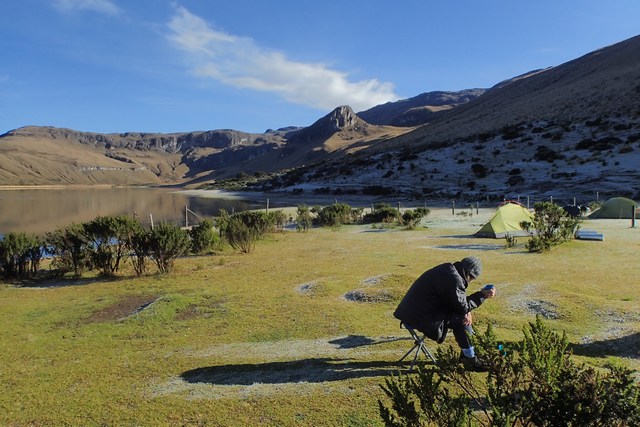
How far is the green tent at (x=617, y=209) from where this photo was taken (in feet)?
75.6

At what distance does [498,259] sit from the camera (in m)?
12.4

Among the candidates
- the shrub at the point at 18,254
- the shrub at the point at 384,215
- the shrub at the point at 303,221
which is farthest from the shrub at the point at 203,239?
the shrub at the point at 384,215

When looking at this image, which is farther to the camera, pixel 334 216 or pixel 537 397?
pixel 334 216

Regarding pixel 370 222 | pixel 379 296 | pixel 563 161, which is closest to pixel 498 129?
pixel 563 161

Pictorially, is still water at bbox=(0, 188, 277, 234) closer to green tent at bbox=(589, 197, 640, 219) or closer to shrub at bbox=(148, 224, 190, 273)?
shrub at bbox=(148, 224, 190, 273)

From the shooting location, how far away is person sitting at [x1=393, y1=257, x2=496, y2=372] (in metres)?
4.71

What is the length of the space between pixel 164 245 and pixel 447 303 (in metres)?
8.68

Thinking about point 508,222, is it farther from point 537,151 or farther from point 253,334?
point 537,151

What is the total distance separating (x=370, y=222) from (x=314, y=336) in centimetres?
1898

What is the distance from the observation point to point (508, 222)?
56.7ft

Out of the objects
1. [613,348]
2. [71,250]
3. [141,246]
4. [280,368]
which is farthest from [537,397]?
[71,250]

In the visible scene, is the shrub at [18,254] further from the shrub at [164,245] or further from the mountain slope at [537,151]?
the mountain slope at [537,151]

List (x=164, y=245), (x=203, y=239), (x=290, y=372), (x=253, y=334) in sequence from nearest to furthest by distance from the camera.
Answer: (x=290, y=372) < (x=253, y=334) < (x=164, y=245) < (x=203, y=239)

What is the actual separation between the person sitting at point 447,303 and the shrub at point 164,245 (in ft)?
27.1
